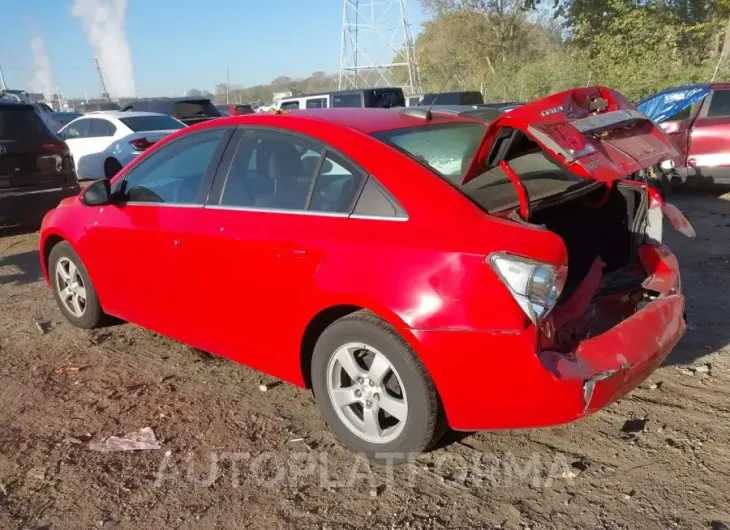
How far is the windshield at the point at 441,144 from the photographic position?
315cm

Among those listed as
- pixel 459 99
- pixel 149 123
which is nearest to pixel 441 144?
pixel 149 123

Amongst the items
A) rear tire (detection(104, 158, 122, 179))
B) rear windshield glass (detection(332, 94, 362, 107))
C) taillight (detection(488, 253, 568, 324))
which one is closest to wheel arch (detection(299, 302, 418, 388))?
taillight (detection(488, 253, 568, 324))

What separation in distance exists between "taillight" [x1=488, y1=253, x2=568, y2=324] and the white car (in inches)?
394

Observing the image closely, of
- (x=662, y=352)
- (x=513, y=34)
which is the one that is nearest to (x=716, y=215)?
(x=662, y=352)

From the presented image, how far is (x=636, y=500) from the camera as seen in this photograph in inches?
108

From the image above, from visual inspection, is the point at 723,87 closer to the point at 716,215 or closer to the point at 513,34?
the point at 716,215

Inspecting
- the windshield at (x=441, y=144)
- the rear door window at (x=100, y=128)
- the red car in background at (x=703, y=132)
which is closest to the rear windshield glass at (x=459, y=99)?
the rear door window at (x=100, y=128)

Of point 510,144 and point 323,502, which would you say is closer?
point 323,502

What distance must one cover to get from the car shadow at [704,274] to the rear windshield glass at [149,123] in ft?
29.7

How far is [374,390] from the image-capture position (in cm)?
302

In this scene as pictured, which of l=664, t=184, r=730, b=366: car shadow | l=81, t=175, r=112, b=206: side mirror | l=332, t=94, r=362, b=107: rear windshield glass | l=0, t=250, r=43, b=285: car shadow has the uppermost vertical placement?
l=81, t=175, r=112, b=206: side mirror

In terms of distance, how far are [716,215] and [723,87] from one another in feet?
7.68

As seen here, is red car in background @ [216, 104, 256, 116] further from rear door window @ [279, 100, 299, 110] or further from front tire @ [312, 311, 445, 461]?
front tire @ [312, 311, 445, 461]

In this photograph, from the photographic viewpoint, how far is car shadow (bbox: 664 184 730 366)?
168 inches
